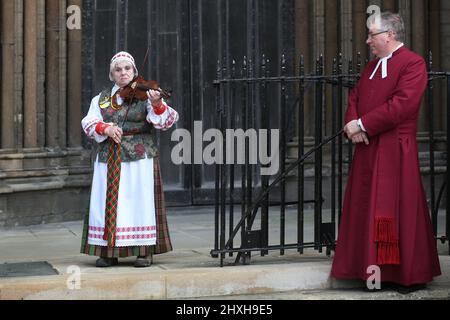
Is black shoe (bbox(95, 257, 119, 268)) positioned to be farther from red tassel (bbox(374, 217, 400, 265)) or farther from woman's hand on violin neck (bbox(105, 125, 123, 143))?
red tassel (bbox(374, 217, 400, 265))

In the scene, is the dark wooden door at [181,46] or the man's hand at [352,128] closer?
the man's hand at [352,128]

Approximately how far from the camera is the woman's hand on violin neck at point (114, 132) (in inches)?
239

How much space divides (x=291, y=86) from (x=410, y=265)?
517 cm

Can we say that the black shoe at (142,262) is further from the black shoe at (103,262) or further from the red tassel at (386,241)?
the red tassel at (386,241)

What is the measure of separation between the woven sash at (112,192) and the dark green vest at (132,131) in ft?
0.15

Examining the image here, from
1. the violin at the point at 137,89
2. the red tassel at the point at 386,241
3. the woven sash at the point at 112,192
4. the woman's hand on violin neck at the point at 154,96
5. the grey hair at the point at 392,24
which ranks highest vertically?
the grey hair at the point at 392,24

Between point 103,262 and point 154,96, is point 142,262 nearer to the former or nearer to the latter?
point 103,262

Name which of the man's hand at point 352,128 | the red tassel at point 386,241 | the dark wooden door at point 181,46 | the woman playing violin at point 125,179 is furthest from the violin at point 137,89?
the dark wooden door at point 181,46

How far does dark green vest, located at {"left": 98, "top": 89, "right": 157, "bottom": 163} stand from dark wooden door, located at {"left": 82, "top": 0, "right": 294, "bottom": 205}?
3660 mm

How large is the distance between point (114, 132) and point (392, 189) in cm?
198

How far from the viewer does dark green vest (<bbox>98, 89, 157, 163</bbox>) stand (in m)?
6.18

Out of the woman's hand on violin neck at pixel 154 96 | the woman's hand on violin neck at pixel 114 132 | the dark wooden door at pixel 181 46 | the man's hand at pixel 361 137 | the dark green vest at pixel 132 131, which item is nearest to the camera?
the man's hand at pixel 361 137

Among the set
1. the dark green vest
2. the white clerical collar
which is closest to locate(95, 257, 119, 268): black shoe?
the dark green vest
